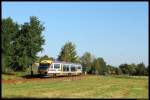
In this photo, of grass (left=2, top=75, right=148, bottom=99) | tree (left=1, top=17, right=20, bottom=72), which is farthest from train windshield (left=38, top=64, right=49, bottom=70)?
grass (left=2, top=75, right=148, bottom=99)

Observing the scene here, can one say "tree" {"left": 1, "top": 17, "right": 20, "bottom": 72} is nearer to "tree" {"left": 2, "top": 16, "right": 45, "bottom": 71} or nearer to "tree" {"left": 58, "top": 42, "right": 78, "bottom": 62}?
"tree" {"left": 2, "top": 16, "right": 45, "bottom": 71}

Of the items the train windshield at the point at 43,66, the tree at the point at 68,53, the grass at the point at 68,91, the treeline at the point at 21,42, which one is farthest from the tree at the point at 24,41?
the tree at the point at 68,53

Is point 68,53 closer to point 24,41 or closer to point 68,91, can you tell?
point 24,41

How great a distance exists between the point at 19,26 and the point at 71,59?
4329cm

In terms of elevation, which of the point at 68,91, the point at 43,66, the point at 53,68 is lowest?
the point at 68,91

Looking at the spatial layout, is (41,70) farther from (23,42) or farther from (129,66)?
(129,66)

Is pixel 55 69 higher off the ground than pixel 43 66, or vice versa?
pixel 43 66

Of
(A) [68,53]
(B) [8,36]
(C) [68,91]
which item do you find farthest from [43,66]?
(A) [68,53]

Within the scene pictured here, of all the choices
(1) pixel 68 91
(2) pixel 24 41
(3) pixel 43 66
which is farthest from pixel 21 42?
(1) pixel 68 91

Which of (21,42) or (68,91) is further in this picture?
(21,42)

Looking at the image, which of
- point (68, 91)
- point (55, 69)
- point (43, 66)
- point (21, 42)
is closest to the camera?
point (68, 91)

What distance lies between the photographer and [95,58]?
14175 cm

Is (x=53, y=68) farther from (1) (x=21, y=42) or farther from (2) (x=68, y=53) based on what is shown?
(2) (x=68, y=53)

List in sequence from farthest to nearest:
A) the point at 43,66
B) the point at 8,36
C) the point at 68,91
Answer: the point at 8,36
the point at 43,66
the point at 68,91
